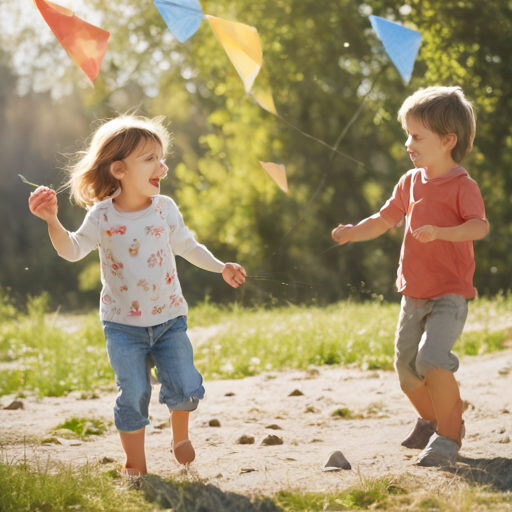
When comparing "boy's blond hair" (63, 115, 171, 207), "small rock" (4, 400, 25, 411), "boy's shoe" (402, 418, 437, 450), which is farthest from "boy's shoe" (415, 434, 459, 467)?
"small rock" (4, 400, 25, 411)

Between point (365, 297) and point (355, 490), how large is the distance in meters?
4.86

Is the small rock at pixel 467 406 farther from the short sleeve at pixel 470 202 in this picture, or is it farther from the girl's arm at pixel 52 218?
the girl's arm at pixel 52 218

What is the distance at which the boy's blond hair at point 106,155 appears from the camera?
266 cm

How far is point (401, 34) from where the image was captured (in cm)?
344

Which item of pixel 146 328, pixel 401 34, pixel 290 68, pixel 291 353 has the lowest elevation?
pixel 291 353

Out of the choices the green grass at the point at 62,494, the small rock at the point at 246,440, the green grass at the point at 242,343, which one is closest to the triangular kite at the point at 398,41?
the small rock at the point at 246,440

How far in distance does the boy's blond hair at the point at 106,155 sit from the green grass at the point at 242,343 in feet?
6.98

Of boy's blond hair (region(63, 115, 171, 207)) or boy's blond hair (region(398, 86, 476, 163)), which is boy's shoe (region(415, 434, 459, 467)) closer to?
boy's blond hair (region(398, 86, 476, 163))

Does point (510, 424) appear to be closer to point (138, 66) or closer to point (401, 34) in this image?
point (401, 34)

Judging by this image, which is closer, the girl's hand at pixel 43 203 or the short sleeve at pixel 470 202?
the girl's hand at pixel 43 203

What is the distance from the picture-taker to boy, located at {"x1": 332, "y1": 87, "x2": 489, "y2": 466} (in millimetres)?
2656

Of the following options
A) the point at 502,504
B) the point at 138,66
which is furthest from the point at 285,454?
the point at 138,66

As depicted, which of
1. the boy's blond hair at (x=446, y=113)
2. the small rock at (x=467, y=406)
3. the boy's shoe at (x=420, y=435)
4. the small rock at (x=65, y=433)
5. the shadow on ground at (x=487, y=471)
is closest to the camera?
the shadow on ground at (x=487, y=471)

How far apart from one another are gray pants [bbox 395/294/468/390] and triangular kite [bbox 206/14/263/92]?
128 centimetres
